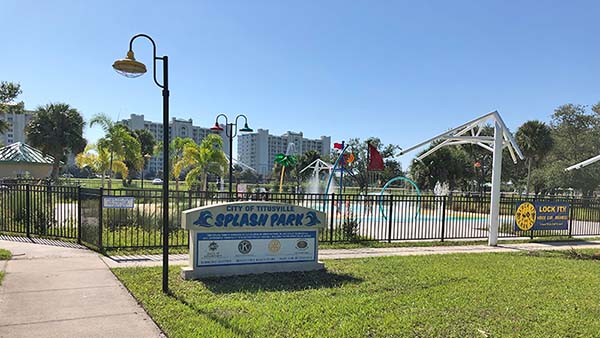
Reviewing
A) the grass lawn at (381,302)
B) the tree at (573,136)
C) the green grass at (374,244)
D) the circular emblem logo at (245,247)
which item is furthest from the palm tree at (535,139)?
the circular emblem logo at (245,247)

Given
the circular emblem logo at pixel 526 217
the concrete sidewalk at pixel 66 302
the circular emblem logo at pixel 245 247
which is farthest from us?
the circular emblem logo at pixel 526 217

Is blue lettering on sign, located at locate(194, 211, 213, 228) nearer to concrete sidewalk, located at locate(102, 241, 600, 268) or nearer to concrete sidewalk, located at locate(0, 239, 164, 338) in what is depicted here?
concrete sidewalk, located at locate(0, 239, 164, 338)

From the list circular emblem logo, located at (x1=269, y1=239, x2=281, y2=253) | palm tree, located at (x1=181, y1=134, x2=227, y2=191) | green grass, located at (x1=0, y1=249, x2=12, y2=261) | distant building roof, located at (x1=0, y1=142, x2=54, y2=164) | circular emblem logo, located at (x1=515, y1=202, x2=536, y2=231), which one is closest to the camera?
circular emblem logo, located at (x1=269, y1=239, x2=281, y2=253)

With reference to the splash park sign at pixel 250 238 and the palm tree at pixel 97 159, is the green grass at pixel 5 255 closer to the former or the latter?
the splash park sign at pixel 250 238

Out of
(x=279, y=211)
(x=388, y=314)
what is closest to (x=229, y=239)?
(x=279, y=211)

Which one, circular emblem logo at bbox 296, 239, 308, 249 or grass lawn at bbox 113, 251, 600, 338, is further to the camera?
circular emblem logo at bbox 296, 239, 308, 249

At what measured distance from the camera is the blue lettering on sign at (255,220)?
7.39 metres

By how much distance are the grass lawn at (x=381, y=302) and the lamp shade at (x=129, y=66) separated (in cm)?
321

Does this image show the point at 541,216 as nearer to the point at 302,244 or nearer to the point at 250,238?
the point at 302,244

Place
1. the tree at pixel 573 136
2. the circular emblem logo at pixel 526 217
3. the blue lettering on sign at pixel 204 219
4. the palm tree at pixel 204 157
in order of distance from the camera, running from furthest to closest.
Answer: the tree at pixel 573 136
the palm tree at pixel 204 157
the circular emblem logo at pixel 526 217
the blue lettering on sign at pixel 204 219

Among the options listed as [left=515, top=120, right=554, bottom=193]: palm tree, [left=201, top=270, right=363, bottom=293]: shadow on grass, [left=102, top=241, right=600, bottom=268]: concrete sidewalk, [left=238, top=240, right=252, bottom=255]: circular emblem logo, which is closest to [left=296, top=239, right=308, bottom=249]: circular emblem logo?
[left=201, top=270, right=363, bottom=293]: shadow on grass

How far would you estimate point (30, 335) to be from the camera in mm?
4492

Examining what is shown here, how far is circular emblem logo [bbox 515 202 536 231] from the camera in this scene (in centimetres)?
1446

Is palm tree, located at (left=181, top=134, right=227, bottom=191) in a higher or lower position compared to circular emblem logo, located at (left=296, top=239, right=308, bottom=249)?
higher
